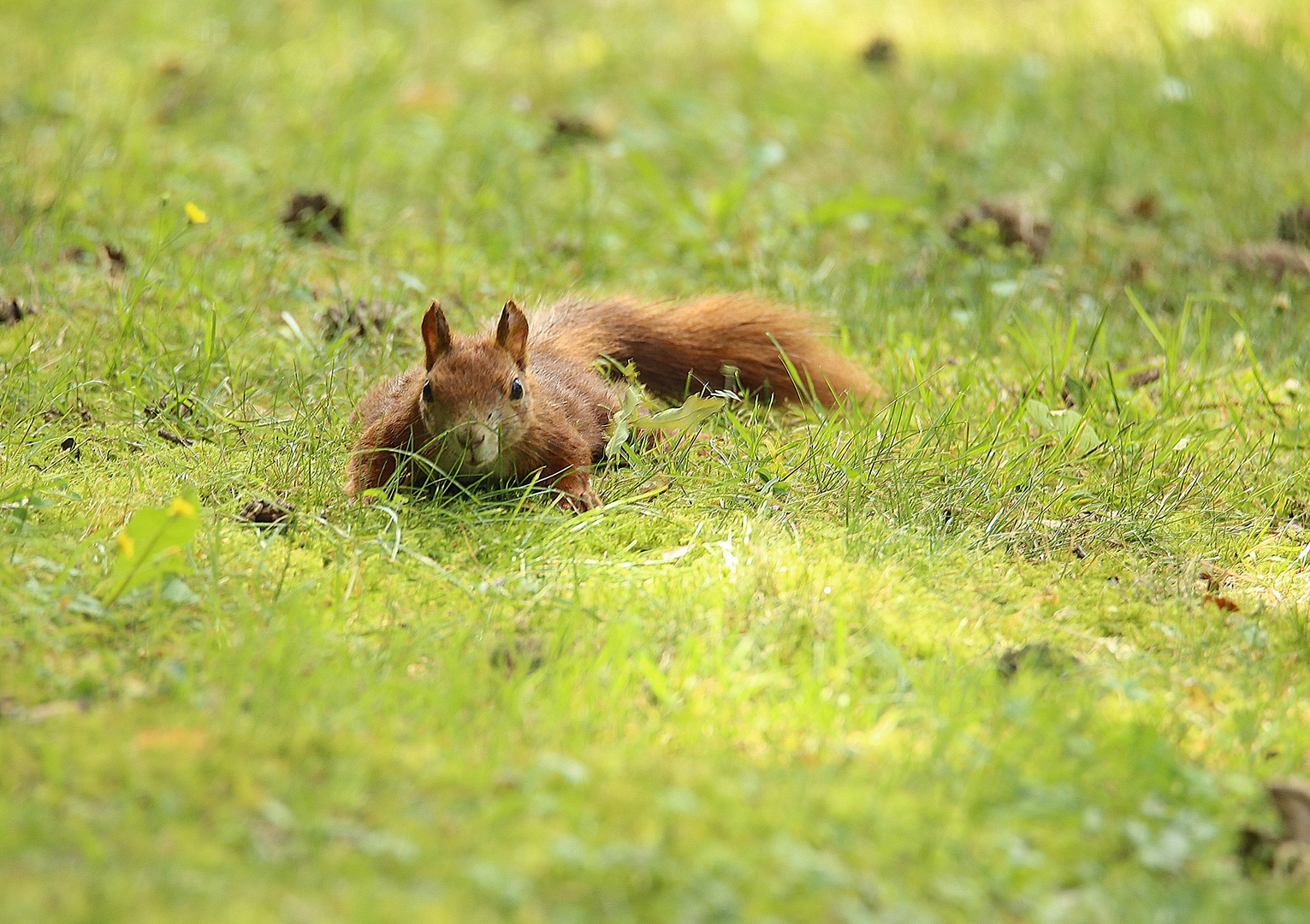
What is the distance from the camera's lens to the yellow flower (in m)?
2.09

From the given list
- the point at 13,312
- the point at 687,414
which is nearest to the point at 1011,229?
the point at 687,414

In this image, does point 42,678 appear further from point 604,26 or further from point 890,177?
point 604,26

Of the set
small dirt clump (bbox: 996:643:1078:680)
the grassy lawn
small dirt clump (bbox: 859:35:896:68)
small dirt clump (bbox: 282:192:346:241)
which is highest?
small dirt clump (bbox: 859:35:896:68)

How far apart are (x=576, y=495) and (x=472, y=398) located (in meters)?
0.31

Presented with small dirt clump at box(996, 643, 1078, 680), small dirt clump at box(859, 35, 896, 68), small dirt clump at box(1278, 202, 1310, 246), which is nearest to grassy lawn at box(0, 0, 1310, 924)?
small dirt clump at box(996, 643, 1078, 680)

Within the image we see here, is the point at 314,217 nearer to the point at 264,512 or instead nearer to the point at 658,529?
the point at 264,512

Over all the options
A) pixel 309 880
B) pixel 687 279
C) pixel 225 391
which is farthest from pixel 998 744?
pixel 687 279

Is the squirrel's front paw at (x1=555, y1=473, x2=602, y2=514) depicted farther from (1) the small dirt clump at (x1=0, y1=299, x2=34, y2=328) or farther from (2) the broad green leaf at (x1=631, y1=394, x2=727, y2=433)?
(1) the small dirt clump at (x1=0, y1=299, x2=34, y2=328)

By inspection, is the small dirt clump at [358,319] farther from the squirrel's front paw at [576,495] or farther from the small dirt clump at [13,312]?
the squirrel's front paw at [576,495]

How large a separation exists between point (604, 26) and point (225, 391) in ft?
12.8

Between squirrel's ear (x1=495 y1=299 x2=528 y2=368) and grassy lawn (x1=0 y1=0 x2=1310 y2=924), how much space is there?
34 centimetres

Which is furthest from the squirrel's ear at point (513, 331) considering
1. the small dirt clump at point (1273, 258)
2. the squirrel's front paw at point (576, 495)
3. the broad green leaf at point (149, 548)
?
the small dirt clump at point (1273, 258)

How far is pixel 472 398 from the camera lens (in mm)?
2564

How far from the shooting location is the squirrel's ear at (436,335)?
2.65 m
